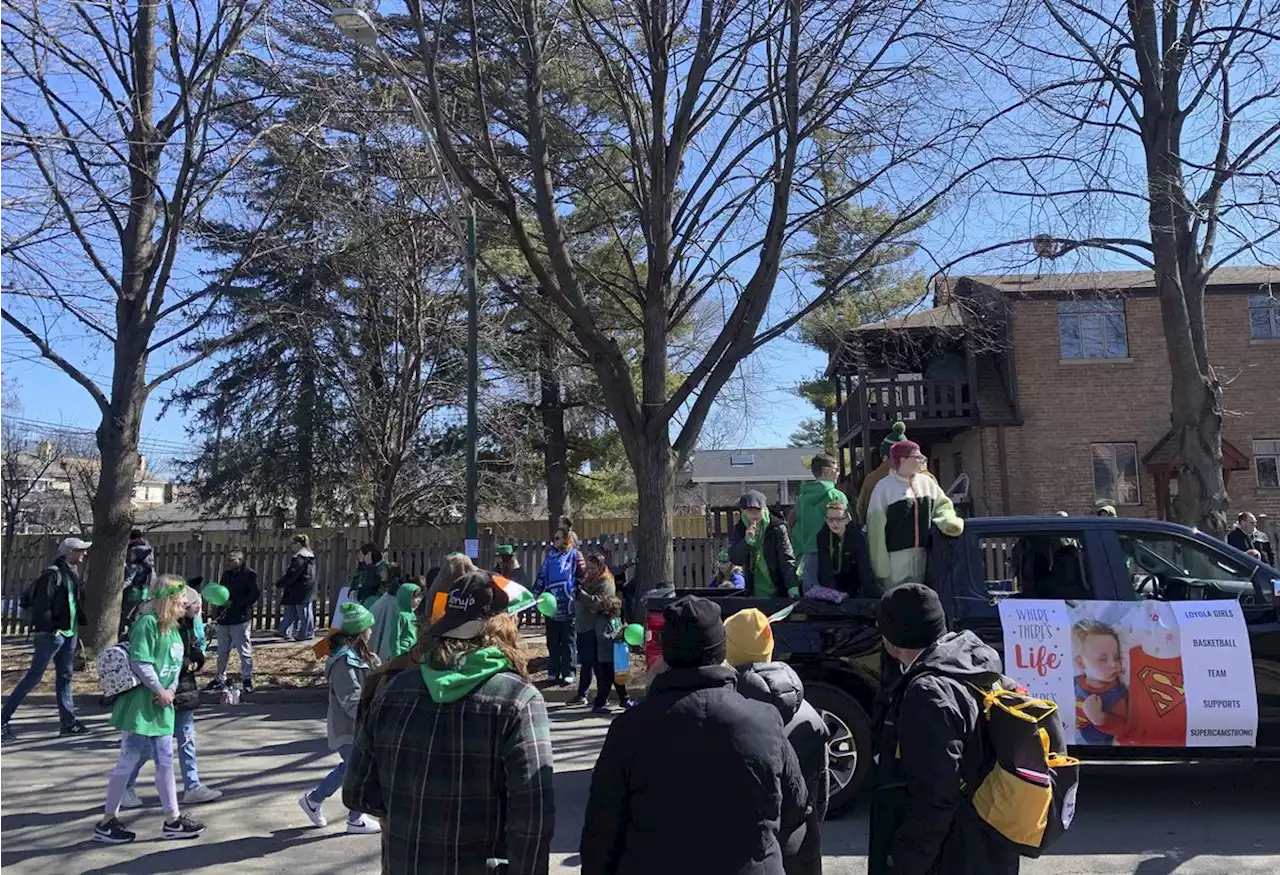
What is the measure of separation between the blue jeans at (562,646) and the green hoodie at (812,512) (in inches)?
184

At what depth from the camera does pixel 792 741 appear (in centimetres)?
319

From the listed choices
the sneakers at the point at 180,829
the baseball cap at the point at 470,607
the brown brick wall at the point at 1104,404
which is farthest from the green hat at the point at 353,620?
the brown brick wall at the point at 1104,404

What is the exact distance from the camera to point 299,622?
1466 cm

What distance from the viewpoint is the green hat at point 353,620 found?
18.7ft

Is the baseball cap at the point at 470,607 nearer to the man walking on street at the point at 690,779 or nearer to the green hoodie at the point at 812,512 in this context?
the man walking on street at the point at 690,779

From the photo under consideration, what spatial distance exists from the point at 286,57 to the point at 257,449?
14347 mm

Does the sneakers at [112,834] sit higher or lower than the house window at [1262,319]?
lower

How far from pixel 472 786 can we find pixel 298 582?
41.5 feet

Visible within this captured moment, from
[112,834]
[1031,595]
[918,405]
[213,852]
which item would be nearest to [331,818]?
[213,852]

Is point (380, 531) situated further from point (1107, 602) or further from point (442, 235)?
point (1107, 602)

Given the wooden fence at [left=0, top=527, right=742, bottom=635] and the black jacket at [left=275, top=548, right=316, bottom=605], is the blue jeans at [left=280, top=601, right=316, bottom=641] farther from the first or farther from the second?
the wooden fence at [left=0, top=527, right=742, bottom=635]

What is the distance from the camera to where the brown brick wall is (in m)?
21.7

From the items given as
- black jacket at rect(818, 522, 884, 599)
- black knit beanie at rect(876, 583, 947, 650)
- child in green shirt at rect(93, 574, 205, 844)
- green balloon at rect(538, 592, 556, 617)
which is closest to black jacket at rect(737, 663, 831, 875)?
black knit beanie at rect(876, 583, 947, 650)

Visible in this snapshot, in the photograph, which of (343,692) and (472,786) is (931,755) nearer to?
(472,786)
